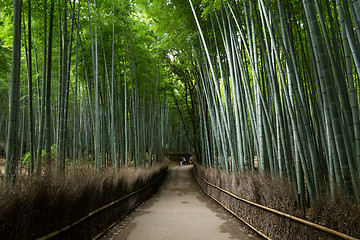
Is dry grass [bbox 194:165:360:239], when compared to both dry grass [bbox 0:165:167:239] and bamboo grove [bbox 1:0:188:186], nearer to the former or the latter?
dry grass [bbox 0:165:167:239]

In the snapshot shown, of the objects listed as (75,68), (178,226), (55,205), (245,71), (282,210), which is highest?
(75,68)

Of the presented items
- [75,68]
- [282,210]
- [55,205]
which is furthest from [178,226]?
[75,68]

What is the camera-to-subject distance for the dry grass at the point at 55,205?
1.49m

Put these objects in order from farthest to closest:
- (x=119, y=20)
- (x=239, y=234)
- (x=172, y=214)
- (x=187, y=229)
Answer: (x=119, y=20) < (x=172, y=214) < (x=187, y=229) < (x=239, y=234)

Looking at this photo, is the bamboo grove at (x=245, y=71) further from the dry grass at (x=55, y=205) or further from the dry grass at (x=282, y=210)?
the dry grass at (x=55, y=205)

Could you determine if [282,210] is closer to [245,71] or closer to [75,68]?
[245,71]

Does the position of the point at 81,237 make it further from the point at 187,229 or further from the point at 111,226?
the point at 187,229

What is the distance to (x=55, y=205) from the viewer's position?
6.43 ft

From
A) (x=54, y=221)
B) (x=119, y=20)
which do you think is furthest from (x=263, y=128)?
(x=119, y=20)

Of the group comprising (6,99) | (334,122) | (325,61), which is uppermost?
(6,99)

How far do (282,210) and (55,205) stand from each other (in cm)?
212

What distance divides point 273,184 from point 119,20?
4.95 m

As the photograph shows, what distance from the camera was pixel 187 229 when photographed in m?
3.38

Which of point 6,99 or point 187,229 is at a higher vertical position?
point 6,99
